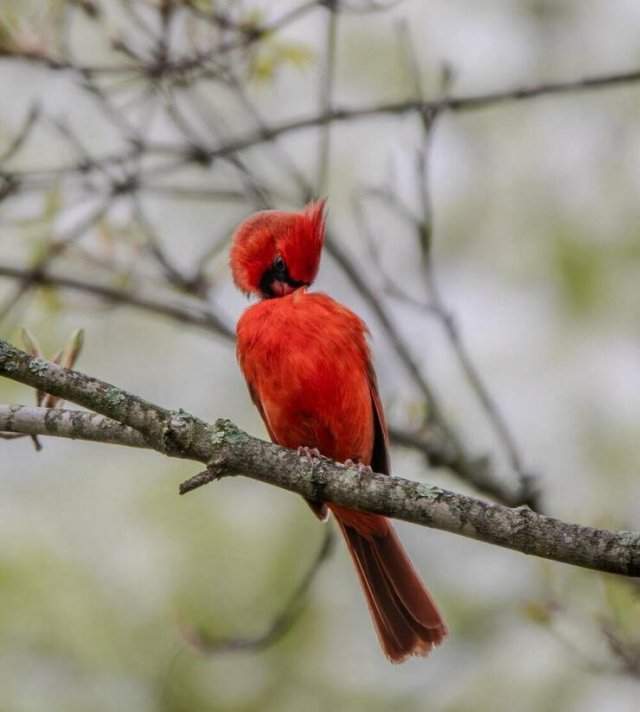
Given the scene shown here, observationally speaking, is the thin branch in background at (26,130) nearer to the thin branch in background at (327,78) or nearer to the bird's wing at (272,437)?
the thin branch in background at (327,78)

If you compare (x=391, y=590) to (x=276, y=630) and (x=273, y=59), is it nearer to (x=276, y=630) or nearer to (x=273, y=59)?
(x=276, y=630)

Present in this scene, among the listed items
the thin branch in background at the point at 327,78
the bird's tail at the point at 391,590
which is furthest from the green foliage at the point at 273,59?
the bird's tail at the point at 391,590

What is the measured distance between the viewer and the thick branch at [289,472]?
3324mm

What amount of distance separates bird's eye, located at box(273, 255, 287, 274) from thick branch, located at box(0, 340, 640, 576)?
4.81 feet

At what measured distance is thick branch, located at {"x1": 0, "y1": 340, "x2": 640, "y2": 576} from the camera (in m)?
3.32

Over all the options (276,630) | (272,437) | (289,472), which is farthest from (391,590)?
(289,472)

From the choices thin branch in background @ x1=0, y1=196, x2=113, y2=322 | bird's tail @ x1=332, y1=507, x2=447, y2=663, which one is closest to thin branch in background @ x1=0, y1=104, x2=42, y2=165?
thin branch in background @ x1=0, y1=196, x2=113, y2=322

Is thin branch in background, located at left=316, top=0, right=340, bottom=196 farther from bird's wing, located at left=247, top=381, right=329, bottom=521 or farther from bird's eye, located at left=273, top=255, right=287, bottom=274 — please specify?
bird's wing, located at left=247, top=381, right=329, bottom=521

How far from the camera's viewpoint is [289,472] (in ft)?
12.2

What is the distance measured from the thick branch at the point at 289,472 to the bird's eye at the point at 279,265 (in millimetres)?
1466

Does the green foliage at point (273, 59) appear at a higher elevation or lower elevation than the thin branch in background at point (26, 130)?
higher

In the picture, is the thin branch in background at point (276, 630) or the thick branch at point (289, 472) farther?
the thin branch in background at point (276, 630)

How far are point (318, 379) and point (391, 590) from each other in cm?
93

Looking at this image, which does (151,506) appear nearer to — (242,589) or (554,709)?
(242,589)
